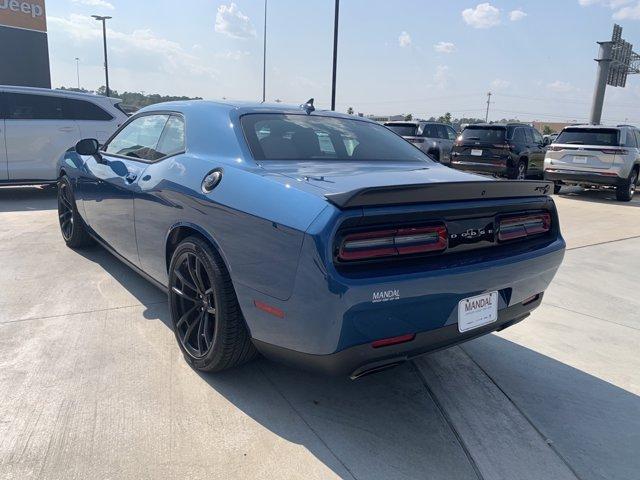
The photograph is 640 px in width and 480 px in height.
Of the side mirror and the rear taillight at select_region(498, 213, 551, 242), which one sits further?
the side mirror

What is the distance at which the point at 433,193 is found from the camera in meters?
2.27

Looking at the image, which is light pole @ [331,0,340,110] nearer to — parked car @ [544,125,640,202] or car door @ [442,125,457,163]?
car door @ [442,125,457,163]

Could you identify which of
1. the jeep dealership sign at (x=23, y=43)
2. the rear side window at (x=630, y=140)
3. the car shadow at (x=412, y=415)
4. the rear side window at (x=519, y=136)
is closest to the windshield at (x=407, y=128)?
the rear side window at (x=519, y=136)

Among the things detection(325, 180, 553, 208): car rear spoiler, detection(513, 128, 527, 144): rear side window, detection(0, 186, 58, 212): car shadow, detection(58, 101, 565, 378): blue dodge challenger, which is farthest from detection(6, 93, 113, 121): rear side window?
detection(513, 128, 527, 144): rear side window

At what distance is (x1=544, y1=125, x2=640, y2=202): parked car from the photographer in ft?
36.1

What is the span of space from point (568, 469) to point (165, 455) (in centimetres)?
177

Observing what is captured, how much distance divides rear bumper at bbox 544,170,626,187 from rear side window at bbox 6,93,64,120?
10.1m

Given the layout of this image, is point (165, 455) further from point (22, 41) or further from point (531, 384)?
point (22, 41)

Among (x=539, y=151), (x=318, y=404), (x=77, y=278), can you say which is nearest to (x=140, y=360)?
(x=318, y=404)

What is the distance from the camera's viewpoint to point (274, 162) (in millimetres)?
2738

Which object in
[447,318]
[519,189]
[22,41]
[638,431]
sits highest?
[22,41]

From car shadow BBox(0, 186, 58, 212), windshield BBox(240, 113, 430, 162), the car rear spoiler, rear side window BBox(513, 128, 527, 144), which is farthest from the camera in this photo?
rear side window BBox(513, 128, 527, 144)

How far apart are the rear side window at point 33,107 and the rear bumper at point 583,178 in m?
10.1

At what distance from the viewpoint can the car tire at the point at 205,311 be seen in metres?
2.53
